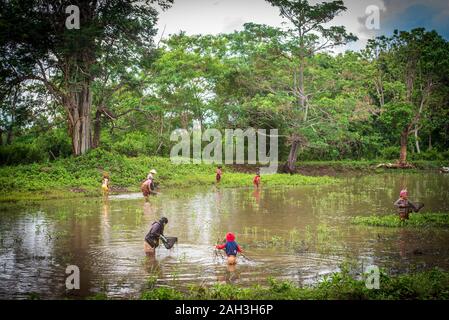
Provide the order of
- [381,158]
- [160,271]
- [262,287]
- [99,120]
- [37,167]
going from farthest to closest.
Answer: [381,158] → [99,120] → [37,167] → [160,271] → [262,287]

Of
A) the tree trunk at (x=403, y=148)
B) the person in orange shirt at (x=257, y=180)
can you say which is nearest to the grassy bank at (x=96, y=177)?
the person in orange shirt at (x=257, y=180)

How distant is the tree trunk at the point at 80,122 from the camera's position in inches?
1336

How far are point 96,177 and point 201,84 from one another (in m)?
19.6

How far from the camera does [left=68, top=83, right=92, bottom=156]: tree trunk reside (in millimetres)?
33938

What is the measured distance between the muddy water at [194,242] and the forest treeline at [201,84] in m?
10.5

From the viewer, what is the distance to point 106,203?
2398 centimetres

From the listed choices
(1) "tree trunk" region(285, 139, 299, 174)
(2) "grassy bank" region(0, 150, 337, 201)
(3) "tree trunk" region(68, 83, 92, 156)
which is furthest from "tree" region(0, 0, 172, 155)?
(1) "tree trunk" region(285, 139, 299, 174)

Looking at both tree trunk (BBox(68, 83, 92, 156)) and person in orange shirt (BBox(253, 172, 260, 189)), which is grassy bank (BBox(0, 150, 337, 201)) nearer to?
person in orange shirt (BBox(253, 172, 260, 189))

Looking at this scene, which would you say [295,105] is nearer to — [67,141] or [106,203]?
[67,141]

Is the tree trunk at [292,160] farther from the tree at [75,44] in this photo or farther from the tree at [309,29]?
the tree at [75,44]

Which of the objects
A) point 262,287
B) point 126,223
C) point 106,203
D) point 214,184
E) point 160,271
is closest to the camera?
point 262,287

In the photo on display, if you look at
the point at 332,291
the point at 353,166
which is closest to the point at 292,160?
the point at 353,166
